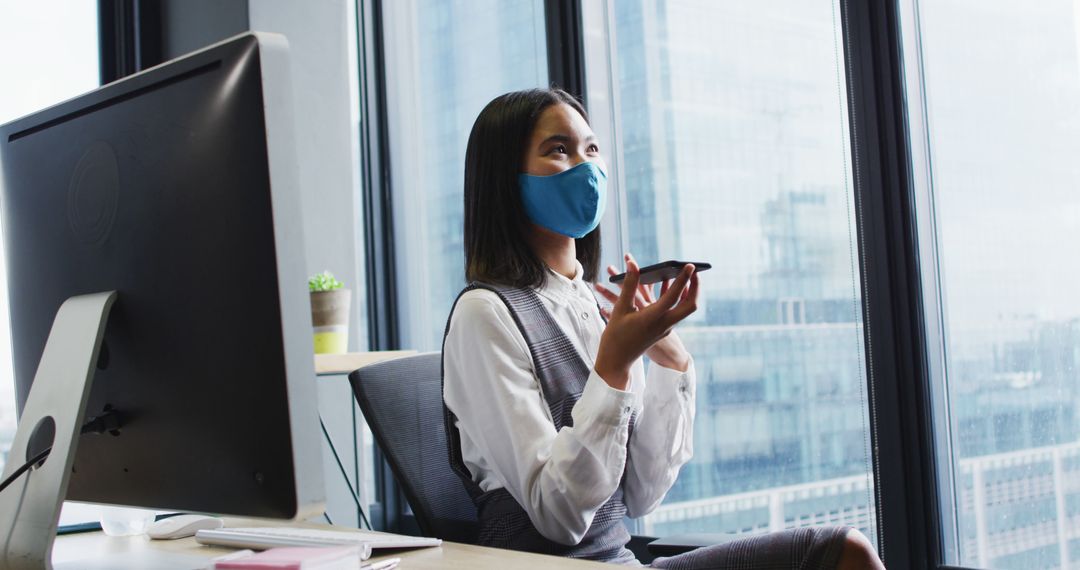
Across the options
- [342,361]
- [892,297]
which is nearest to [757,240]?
[892,297]

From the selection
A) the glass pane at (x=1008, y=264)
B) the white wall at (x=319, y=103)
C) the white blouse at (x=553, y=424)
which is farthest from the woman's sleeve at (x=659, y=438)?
the white wall at (x=319, y=103)

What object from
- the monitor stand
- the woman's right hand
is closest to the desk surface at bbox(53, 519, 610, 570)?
the monitor stand

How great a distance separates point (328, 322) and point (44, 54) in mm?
1121

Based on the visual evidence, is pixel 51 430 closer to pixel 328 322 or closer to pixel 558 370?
pixel 558 370

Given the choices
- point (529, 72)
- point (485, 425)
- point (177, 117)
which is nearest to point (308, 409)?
point (177, 117)

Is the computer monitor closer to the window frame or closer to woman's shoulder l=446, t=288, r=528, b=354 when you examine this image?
woman's shoulder l=446, t=288, r=528, b=354

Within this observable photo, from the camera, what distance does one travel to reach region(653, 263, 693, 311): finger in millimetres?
1131

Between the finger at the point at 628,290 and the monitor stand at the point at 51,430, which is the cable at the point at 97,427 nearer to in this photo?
the monitor stand at the point at 51,430

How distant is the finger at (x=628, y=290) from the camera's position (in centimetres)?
116

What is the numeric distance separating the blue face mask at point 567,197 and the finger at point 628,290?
0.94 ft

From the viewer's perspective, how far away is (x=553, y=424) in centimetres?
128

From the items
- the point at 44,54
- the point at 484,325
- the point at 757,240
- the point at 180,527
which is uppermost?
the point at 44,54

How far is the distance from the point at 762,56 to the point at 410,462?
137 centimetres

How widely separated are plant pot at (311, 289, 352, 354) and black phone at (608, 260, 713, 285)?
1.37 m
